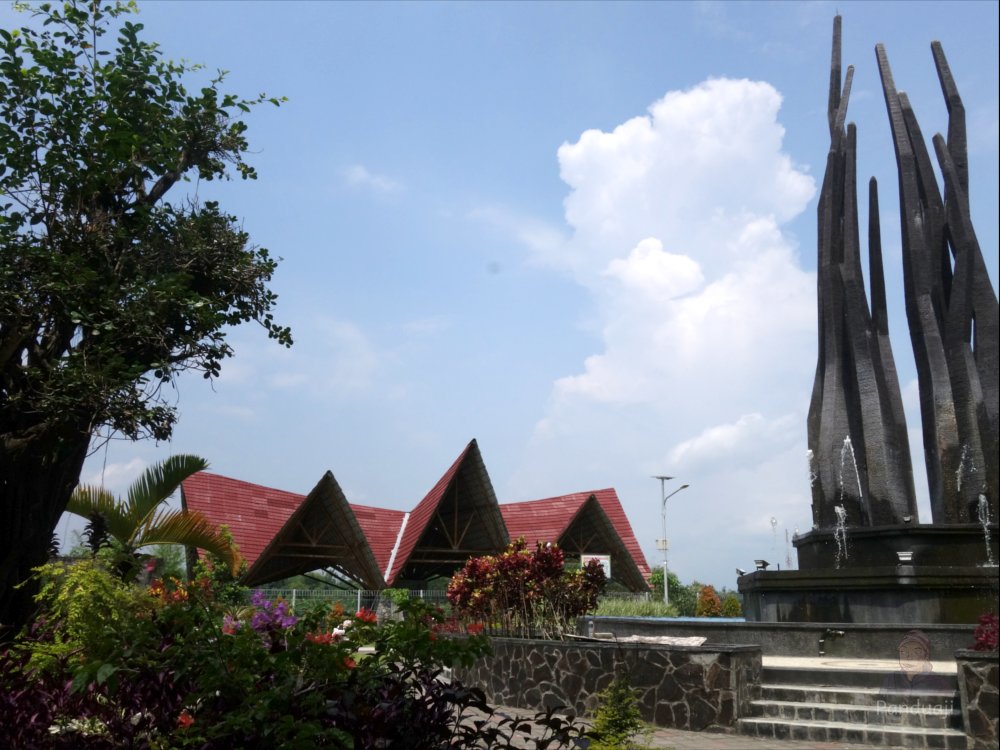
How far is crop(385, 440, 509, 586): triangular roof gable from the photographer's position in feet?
82.1

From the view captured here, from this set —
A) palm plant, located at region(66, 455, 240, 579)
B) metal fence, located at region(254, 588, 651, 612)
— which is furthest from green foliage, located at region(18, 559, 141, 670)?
metal fence, located at region(254, 588, 651, 612)

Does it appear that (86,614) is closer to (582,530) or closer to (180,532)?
(180,532)

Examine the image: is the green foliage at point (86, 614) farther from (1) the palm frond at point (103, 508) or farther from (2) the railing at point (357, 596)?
(2) the railing at point (357, 596)

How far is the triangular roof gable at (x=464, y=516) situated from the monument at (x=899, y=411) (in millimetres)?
10990

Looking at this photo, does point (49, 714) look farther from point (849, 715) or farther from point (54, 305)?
point (849, 715)

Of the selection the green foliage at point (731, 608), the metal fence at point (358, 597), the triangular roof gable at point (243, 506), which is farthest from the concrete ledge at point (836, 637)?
the triangular roof gable at point (243, 506)

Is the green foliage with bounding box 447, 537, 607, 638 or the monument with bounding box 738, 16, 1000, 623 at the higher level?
the monument with bounding box 738, 16, 1000, 623

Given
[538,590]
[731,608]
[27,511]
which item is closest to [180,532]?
[27,511]

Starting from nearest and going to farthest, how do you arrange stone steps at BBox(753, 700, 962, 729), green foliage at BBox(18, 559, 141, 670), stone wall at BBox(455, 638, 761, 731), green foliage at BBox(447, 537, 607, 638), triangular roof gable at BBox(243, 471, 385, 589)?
green foliage at BBox(18, 559, 141, 670)
stone steps at BBox(753, 700, 962, 729)
stone wall at BBox(455, 638, 761, 731)
green foliage at BBox(447, 537, 607, 638)
triangular roof gable at BBox(243, 471, 385, 589)

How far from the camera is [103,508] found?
12797 millimetres

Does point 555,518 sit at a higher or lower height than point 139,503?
higher

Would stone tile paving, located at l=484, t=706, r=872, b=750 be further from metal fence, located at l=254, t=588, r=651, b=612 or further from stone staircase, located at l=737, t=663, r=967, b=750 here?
metal fence, located at l=254, t=588, r=651, b=612

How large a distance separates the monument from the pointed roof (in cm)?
1350

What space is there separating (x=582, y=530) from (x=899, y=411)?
15.8 meters
